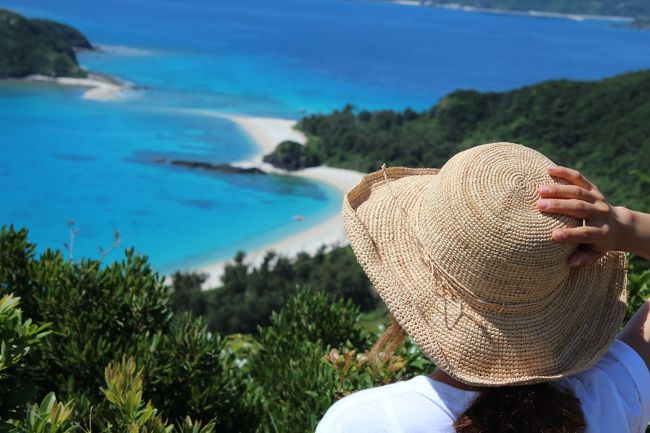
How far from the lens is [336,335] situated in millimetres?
3391

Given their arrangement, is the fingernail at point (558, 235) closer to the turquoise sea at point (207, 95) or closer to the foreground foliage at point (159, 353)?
the foreground foliage at point (159, 353)

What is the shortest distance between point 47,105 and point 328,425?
39.2 m

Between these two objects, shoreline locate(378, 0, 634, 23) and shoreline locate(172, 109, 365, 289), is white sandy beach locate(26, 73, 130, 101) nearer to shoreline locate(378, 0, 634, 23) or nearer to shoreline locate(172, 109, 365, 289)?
shoreline locate(172, 109, 365, 289)

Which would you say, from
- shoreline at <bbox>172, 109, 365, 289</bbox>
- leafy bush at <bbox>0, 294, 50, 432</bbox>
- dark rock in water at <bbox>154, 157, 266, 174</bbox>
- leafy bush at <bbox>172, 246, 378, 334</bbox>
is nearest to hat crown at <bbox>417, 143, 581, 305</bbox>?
leafy bush at <bbox>0, 294, 50, 432</bbox>

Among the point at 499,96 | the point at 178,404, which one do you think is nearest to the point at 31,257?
the point at 178,404

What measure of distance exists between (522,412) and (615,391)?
0.66 feet

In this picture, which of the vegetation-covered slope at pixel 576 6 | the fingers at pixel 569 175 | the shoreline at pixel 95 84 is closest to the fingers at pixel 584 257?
the fingers at pixel 569 175

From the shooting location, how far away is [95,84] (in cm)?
4225

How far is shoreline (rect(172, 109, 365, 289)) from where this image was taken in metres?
21.0

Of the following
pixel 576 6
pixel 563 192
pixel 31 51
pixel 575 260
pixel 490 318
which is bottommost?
pixel 31 51

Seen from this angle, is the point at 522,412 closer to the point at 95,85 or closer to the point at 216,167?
the point at 216,167

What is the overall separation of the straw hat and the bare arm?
0.02 m

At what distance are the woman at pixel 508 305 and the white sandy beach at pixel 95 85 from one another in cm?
4010

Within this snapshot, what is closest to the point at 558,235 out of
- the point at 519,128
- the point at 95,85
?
the point at 519,128
